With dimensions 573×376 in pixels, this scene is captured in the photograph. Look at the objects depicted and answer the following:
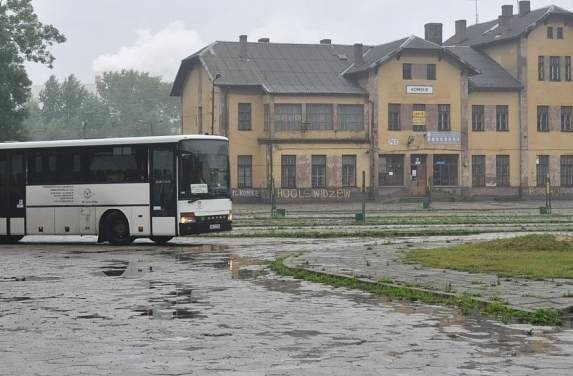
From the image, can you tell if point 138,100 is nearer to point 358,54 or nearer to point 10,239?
point 358,54

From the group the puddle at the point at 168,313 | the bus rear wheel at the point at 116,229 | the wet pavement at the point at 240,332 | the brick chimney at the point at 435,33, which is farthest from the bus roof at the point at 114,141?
the brick chimney at the point at 435,33

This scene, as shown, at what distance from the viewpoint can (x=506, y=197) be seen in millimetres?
68938

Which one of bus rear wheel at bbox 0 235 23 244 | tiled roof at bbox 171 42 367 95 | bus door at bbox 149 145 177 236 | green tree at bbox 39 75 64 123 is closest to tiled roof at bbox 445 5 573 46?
tiled roof at bbox 171 42 367 95

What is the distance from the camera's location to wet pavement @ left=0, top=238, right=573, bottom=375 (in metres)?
8.41

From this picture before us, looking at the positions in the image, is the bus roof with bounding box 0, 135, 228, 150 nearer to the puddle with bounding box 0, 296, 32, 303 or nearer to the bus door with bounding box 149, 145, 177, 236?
the bus door with bounding box 149, 145, 177, 236

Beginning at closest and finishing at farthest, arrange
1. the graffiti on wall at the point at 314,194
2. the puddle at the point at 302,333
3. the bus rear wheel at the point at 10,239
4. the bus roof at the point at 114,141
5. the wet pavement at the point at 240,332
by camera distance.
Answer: the wet pavement at the point at 240,332, the puddle at the point at 302,333, the bus roof at the point at 114,141, the bus rear wheel at the point at 10,239, the graffiti on wall at the point at 314,194

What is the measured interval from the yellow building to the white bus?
3671 cm

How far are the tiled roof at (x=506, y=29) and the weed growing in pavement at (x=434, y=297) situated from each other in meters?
56.0

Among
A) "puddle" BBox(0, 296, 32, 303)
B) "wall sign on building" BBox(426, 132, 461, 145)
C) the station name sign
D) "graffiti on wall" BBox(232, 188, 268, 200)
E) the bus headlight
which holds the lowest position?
"puddle" BBox(0, 296, 32, 303)

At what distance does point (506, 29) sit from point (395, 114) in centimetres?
1193

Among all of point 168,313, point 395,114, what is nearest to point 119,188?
point 168,313

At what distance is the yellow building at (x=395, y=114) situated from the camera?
66.3 m

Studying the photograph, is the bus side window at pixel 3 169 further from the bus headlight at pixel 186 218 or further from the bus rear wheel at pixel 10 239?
the bus headlight at pixel 186 218

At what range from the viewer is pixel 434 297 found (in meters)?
13.0
